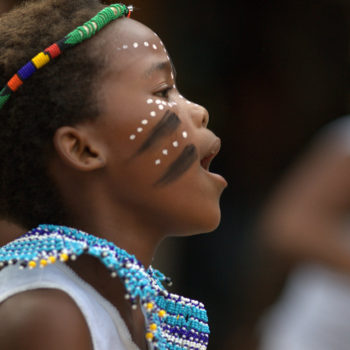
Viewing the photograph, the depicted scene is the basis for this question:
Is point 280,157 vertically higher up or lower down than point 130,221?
lower down

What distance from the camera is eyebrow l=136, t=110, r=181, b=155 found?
75.7 inches

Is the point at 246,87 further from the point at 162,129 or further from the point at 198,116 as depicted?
the point at 162,129

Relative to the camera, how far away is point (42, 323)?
64.3 inches

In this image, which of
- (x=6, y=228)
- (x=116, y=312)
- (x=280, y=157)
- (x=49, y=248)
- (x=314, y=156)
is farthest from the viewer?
(x=280, y=157)

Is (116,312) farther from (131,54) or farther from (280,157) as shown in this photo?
(280,157)

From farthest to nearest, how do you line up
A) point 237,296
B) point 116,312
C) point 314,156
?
point 237,296, point 314,156, point 116,312

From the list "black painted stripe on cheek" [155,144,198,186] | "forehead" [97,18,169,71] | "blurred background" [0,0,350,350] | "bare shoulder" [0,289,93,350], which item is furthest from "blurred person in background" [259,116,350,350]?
"blurred background" [0,0,350,350]

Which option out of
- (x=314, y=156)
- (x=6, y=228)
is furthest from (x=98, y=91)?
(x=314, y=156)

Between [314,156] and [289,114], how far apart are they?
2738 millimetres

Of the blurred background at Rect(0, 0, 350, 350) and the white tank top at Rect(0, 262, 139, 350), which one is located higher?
the white tank top at Rect(0, 262, 139, 350)

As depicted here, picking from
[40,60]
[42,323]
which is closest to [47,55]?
[40,60]

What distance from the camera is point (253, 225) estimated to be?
4777mm

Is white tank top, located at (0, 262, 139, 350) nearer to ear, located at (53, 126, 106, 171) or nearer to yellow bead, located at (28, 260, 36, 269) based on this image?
yellow bead, located at (28, 260, 36, 269)

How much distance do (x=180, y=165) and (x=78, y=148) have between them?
278 millimetres
